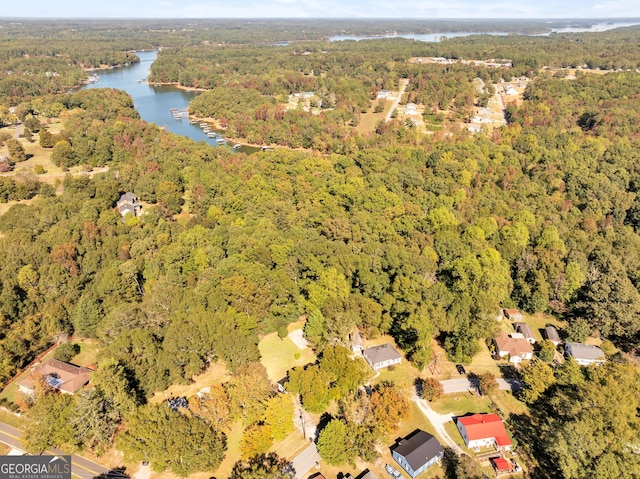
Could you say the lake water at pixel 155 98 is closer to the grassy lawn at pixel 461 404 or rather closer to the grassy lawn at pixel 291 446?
the grassy lawn at pixel 291 446

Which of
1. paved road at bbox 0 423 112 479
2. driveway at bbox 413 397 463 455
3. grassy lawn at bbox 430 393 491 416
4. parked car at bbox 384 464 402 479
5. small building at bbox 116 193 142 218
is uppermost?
small building at bbox 116 193 142 218

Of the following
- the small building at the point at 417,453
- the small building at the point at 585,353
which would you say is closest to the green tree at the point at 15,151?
the small building at the point at 417,453

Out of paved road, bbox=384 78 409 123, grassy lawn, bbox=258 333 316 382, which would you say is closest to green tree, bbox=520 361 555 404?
grassy lawn, bbox=258 333 316 382

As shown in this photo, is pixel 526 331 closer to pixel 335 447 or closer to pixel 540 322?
pixel 540 322

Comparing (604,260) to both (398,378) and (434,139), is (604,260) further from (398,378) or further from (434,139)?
(434,139)

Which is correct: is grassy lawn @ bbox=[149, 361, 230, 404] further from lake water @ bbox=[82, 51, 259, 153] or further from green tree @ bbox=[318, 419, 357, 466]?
lake water @ bbox=[82, 51, 259, 153]

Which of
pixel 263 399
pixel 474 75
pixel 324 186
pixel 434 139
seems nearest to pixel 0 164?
pixel 324 186

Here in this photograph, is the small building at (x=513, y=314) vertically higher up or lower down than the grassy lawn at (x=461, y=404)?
higher up
